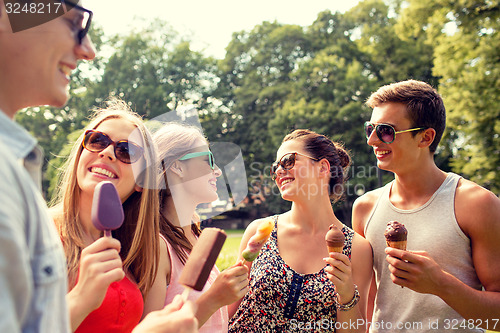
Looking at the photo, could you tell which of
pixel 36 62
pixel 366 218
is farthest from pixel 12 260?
pixel 366 218

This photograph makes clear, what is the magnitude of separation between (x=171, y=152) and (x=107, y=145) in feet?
2.59

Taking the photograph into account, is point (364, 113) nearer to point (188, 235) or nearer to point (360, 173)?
point (360, 173)

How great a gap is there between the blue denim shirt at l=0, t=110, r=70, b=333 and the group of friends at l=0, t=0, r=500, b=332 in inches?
2.0

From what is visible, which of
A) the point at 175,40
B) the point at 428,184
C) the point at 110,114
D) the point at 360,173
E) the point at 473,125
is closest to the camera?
the point at 110,114

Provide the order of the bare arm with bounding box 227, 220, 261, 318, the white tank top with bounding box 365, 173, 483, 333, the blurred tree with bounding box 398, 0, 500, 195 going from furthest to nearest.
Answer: the blurred tree with bounding box 398, 0, 500, 195 < the bare arm with bounding box 227, 220, 261, 318 < the white tank top with bounding box 365, 173, 483, 333

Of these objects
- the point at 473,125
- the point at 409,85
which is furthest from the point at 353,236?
the point at 473,125

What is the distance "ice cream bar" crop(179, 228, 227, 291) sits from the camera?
73.9 inches

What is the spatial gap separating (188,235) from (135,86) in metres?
31.3

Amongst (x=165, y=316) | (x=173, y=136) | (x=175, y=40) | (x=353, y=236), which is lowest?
(x=353, y=236)

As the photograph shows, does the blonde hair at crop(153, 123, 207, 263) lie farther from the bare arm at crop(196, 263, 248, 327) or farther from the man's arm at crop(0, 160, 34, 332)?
the man's arm at crop(0, 160, 34, 332)

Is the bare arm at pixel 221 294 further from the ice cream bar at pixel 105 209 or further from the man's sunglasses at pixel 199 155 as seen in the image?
the man's sunglasses at pixel 199 155

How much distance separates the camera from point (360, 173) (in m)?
28.2

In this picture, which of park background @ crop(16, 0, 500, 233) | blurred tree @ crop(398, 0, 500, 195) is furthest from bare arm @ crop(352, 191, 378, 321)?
park background @ crop(16, 0, 500, 233)

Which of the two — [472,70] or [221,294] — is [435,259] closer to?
[221,294]
